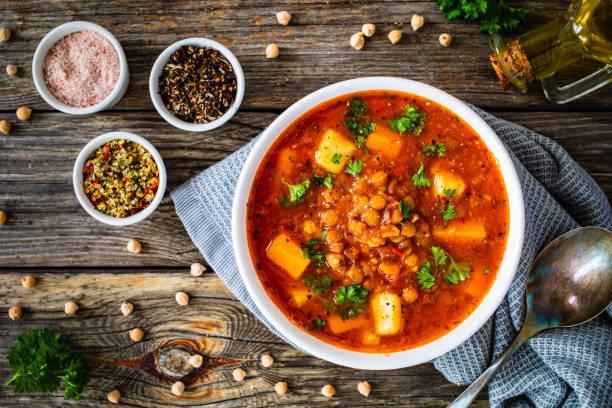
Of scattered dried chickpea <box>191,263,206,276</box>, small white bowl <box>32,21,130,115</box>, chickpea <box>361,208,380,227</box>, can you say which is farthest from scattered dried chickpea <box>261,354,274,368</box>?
small white bowl <box>32,21,130,115</box>

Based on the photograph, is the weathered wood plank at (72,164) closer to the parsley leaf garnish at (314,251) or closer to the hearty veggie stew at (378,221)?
the hearty veggie stew at (378,221)

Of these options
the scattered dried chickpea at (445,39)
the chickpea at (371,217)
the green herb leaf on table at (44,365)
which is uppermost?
the scattered dried chickpea at (445,39)

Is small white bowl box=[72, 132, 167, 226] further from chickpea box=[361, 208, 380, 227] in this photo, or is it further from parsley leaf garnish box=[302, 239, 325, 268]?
chickpea box=[361, 208, 380, 227]

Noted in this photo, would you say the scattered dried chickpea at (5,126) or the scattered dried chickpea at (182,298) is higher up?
the scattered dried chickpea at (5,126)

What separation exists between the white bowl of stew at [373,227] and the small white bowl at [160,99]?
1.75ft

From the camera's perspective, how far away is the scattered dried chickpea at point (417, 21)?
11.1 ft

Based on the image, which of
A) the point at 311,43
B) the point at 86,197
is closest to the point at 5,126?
the point at 86,197

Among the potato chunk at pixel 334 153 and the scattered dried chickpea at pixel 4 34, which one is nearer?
the potato chunk at pixel 334 153

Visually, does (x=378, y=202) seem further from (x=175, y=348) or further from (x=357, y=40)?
(x=175, y=348)

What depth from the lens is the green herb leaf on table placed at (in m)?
3.28

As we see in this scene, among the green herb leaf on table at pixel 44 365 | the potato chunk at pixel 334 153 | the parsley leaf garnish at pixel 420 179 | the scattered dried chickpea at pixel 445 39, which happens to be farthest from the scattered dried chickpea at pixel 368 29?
the green herb leaf on table at pixel 44 365

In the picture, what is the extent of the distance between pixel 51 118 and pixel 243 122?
1.05 m

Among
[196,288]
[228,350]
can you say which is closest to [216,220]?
[196,288]

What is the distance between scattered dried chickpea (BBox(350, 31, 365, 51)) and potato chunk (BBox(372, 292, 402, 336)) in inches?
53.5
